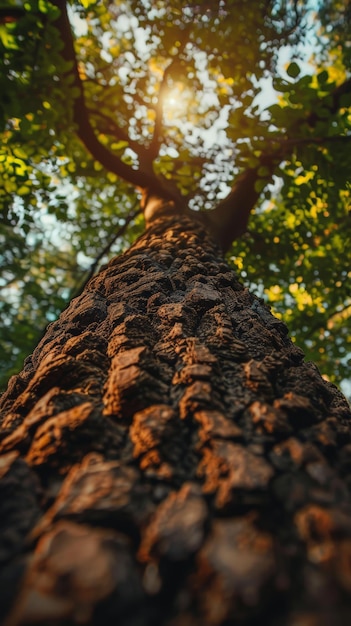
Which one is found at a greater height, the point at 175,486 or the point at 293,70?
the point at 293,70

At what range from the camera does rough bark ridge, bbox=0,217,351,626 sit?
2.24 feet

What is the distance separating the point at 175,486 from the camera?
935 mm

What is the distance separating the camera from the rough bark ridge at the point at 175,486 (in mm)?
684

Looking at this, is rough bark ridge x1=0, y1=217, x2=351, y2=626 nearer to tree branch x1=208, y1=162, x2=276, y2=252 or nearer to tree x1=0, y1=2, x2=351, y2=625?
tree x1=0, y1=2, x2=351, y2=625

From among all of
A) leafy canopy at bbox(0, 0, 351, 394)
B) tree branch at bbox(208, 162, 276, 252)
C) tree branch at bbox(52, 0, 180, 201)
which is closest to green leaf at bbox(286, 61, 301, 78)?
leafy canopy at bbox(0, 0, 351, 394)

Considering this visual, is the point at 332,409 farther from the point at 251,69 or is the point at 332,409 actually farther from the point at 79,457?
the point at 251,69

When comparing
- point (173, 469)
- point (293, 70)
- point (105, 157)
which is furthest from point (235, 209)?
point (173, 469)

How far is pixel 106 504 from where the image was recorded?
856 millimetres

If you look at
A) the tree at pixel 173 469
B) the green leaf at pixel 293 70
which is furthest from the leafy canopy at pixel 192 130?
the tree at pixel 173 469

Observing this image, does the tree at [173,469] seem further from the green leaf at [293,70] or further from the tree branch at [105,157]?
the tree branch at [105,157]

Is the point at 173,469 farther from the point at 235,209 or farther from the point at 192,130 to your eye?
the point at 192,130

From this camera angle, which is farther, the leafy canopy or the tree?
the leafy canopy

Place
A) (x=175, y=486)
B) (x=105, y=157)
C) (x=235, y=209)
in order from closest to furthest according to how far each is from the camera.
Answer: (x=175, y=486) < (x=105, y=157) < (x=235, y=209)

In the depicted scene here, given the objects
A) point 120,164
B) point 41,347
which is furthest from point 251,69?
point 41,347
